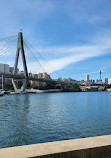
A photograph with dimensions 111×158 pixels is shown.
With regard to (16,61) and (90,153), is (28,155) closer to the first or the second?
(90,153)

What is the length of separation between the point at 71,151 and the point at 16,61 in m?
60.4

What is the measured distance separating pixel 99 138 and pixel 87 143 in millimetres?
289

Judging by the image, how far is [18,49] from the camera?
61281 mm

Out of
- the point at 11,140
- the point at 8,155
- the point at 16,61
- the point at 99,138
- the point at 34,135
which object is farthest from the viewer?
the point at 16,61

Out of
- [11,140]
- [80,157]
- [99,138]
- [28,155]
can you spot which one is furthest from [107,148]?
[11,140]

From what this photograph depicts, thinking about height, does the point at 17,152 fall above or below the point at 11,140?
above

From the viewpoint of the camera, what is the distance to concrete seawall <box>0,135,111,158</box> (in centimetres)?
197

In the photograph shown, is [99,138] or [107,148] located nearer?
[107,148]

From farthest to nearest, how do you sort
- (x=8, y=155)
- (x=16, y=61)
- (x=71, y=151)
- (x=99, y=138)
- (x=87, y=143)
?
1. (x=16, y=61)
2. (x=99, y=138)
3. (x=87, y=143)
4. (x=71, y=151)
5. (x=8, y=155)

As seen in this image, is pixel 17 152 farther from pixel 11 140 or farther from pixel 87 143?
pixel 11 140

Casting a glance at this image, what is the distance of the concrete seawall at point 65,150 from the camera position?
197 cm

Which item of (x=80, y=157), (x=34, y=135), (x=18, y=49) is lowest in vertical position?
(x=34, y=135)

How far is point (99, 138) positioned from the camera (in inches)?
95.4

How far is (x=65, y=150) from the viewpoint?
2.06m
